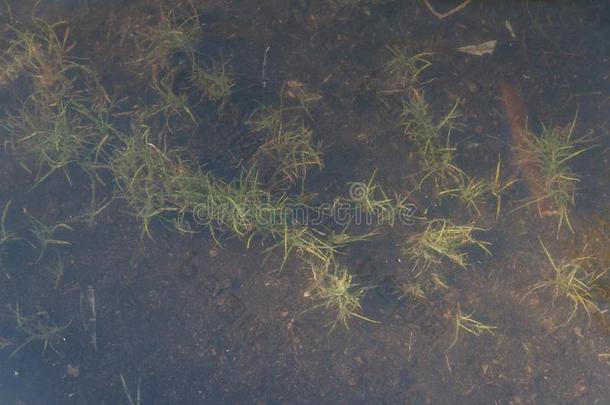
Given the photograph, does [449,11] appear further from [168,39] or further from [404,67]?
[168,39]

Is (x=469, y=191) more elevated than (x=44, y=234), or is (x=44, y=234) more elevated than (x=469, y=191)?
(x=469, y=191)

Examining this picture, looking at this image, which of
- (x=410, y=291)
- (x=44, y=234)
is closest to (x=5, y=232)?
(x=44, y=234)

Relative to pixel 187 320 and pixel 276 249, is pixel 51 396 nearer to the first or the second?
pixel 187 320

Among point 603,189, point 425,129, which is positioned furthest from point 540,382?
point 425,129

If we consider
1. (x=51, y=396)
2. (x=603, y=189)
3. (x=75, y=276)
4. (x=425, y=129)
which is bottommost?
(x=51, y=396)

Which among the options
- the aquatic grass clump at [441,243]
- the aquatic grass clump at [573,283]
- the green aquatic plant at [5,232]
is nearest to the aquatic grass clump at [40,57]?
the green aquatic plant at [5,232]

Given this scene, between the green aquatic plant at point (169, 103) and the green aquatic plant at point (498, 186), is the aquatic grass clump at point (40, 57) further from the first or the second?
the green aquatic plant at point (498, 186)

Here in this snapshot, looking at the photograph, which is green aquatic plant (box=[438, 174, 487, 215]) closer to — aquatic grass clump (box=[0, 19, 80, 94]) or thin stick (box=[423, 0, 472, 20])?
thin stick (box=[423, 0, 472, 20])
